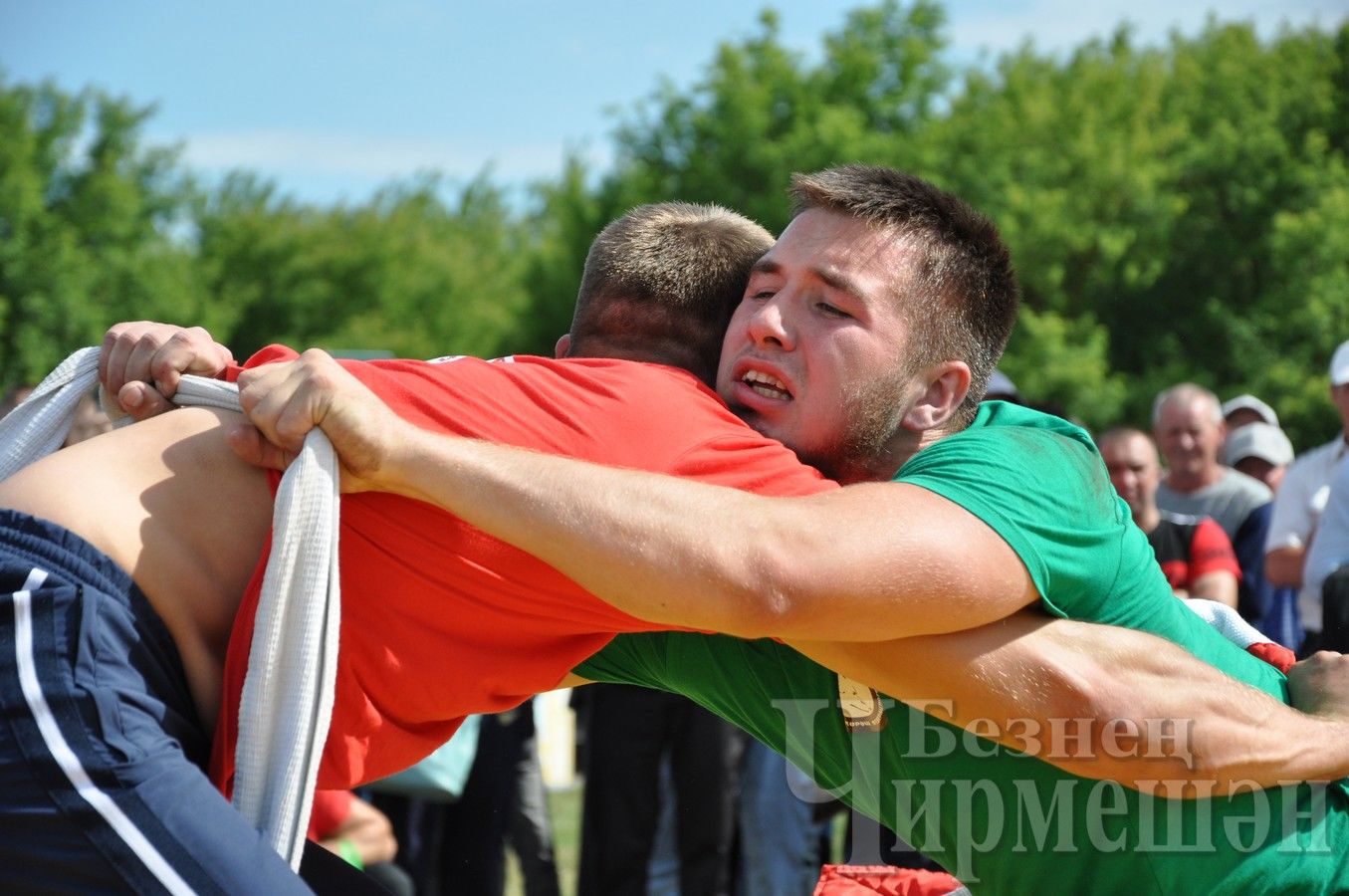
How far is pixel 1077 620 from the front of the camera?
268 cm

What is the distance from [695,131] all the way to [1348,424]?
29.3m

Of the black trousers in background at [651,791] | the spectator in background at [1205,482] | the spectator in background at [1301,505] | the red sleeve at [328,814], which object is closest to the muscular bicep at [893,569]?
the red sleeve at [328,814]

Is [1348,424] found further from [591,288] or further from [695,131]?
[695,131]

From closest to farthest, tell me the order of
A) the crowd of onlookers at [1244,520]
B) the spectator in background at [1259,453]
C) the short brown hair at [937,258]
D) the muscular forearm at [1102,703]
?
the muscular forearm at [1102,703]
the short brown hair at [937,258]
the crowd of onlookers at [1244,520]
the spectator in background at [1259,453]

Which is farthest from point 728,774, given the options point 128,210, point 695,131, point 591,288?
point 695,131

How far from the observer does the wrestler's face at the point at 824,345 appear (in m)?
2.93

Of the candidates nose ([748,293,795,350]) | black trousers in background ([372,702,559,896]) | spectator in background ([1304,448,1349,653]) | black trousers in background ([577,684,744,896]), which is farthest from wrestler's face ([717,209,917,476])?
black trousers in background ([372,702,559,896])

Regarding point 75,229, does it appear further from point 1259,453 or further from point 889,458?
point 889,458

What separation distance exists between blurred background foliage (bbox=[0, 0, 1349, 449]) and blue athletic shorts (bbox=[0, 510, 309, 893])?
2028 cm

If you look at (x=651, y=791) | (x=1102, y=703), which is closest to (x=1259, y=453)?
(x=651, y=791)

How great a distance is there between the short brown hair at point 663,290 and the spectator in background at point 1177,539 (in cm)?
389

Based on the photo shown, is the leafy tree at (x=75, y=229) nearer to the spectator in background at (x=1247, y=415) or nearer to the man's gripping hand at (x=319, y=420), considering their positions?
the spectator in background at (x=1247, y=415)

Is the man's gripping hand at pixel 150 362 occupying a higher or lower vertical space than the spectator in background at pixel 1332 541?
higher

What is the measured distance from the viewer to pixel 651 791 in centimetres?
659
